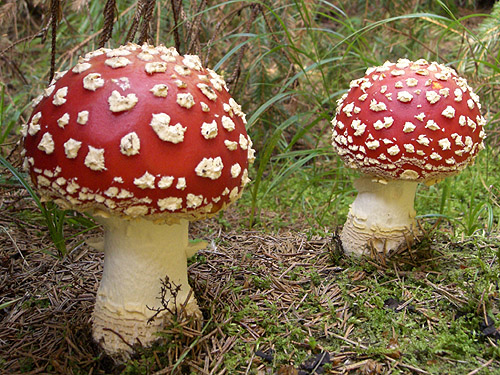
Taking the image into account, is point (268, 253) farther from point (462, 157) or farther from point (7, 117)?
point (7, 117)

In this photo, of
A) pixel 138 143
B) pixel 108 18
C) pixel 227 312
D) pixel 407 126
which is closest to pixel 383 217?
pixel 407 126

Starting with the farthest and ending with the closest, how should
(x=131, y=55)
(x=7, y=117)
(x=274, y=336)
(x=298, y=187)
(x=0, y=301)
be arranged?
1. (x=298, y=187)
2. (x=7, y=117)
3. (x=0, y=301)
4. (x=274, y=336)
5. (x=131, y=55)

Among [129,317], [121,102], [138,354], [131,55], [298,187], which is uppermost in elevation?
[131,55]

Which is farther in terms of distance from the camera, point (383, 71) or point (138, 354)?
point (383, 71)

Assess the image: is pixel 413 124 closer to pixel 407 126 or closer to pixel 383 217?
pixel 407 126

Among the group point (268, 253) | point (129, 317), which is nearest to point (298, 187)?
point (268, 253)

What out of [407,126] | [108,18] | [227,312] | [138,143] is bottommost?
[227,312]

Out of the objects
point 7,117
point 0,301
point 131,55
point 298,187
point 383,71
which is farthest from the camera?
point 298,187
